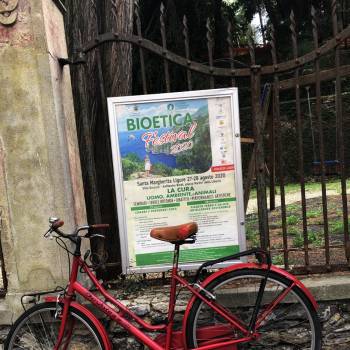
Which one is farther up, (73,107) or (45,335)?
(73,107)

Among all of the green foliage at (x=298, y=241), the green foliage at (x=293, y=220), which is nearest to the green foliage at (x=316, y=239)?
the green foliage at (x=298, y=241)

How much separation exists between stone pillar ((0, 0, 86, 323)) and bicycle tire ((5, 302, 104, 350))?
8.6 inches

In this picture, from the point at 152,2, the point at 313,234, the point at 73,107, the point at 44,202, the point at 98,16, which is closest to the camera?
the point at 44,202

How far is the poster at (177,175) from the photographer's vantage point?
3092mm

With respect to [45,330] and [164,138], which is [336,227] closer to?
[164,138]

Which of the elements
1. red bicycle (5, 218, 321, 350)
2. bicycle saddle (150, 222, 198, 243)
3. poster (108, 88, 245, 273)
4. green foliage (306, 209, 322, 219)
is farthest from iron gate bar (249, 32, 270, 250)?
green foliage (306, 209, 322, 219)

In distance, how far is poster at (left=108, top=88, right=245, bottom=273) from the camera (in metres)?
3.09

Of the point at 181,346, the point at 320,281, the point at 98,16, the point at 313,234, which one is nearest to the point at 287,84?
the point at 313,234

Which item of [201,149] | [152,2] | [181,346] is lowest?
[181,346]

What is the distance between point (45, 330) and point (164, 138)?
5.22 feet

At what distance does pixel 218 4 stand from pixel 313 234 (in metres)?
12.9

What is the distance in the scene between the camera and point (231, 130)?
3.09 m

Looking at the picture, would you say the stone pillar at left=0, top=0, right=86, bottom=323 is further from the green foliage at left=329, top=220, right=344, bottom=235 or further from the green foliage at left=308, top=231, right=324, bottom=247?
the green foliage at left=329, top=220, right=344, bottom=235

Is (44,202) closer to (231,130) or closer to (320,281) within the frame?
(231,130)
